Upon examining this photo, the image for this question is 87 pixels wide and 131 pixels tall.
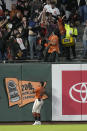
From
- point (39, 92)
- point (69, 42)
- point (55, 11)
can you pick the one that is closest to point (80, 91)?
point (39, 92)

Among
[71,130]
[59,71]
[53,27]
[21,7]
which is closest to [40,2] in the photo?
[21,7]

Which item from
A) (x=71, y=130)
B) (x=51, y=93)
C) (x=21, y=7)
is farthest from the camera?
(x=21, y=7)

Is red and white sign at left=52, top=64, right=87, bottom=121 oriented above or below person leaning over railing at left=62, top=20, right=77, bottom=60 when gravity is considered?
below

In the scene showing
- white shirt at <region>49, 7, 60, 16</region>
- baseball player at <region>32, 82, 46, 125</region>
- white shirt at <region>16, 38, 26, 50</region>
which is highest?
white shirt at <region>49, 7, 60, 16</region>

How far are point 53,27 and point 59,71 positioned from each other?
1742mm

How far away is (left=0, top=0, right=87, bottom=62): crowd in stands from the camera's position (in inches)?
706

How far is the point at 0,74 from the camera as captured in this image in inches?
708

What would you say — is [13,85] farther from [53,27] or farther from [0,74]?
[53,27]

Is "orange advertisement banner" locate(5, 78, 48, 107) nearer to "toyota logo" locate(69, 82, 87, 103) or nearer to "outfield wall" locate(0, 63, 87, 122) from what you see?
"outfield wall" locate(0, 63, 87, 122)

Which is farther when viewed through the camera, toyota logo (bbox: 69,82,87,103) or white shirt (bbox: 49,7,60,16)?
white shirt (bbox: 49,7,60,16)

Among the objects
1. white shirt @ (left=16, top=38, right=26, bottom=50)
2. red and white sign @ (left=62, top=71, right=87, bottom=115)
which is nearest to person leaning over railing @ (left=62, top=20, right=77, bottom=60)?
red and white sign @ (left=62, top=71, right=87, bottom=115)

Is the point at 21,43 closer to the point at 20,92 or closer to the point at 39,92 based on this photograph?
the point at 20,92

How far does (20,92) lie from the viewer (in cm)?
1809

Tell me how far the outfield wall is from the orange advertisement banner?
85 mm
